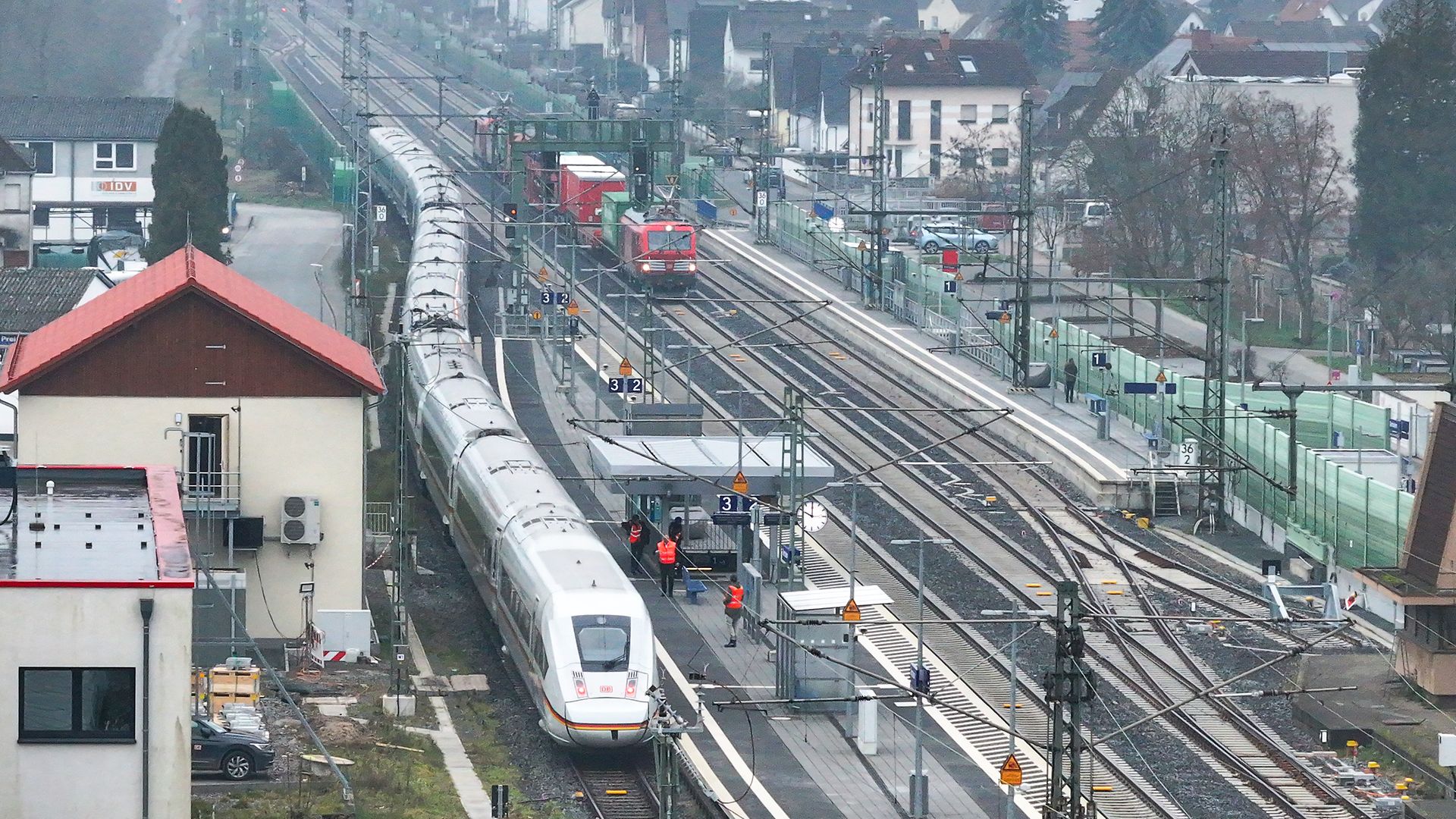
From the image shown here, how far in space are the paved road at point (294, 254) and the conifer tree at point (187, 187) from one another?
11.2ft

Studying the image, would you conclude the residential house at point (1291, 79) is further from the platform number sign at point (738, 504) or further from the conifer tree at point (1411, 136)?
the platform number sign at point (738, 504)

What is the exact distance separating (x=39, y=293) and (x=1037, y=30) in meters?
86.5

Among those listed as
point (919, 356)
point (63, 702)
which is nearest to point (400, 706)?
point (63, 702)

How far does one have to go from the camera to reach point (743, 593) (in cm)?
4019

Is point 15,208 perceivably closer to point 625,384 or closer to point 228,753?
point 625,384

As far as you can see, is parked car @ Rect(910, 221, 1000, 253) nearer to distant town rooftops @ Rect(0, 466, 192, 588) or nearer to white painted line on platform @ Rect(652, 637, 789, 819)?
white painted line on platform @ Rect(652, 637, 789, 819)

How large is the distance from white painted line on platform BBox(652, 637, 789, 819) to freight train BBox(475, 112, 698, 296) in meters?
27.6

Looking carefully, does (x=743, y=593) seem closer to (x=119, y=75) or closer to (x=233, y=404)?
(x=233, y=404)

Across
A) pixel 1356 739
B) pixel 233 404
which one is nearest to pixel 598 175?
pixel 233 404

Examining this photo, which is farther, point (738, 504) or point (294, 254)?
point (294, 254)

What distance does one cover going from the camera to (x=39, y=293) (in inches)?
2231

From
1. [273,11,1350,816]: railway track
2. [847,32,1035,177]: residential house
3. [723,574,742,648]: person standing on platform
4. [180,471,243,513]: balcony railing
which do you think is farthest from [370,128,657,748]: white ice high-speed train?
[847,32,1035,177]: residential house

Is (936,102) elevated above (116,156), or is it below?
above

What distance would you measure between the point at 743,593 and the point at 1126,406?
791 inches
